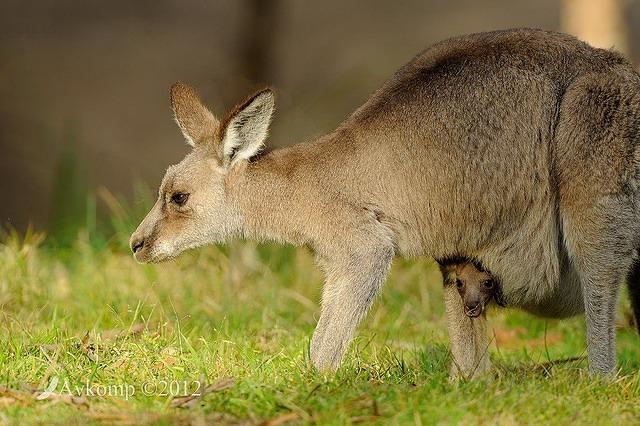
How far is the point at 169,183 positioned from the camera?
19.7 ft

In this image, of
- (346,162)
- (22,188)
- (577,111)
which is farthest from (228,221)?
(22,188)

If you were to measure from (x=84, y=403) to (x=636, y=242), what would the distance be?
293 centimetres

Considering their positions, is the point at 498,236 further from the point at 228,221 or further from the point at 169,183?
the point at 169,183

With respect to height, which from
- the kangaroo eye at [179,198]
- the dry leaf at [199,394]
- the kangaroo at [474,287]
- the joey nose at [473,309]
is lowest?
the joey nose at [473,309]

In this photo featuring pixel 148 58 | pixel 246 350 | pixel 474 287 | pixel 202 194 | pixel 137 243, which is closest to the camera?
pixel 246 350

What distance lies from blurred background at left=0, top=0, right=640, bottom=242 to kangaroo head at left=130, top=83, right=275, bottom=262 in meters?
4.74

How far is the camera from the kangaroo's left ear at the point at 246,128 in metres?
5.70

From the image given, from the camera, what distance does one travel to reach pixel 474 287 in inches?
225

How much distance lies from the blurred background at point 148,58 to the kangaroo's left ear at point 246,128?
480 centimetres

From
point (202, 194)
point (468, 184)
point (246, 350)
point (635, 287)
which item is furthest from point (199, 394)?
point (635, 287)

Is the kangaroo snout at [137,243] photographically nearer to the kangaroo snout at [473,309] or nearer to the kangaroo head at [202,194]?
the kangaroo head at [202,194]

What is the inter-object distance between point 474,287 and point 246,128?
154cm

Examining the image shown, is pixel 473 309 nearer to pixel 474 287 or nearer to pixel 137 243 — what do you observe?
pixel 474 287

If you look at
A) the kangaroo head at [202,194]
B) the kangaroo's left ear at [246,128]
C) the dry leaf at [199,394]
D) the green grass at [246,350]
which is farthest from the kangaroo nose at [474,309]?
the dry leaf at [199,394]
